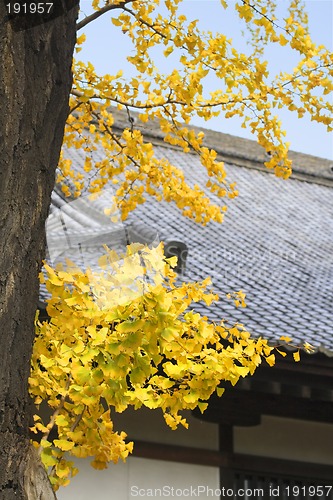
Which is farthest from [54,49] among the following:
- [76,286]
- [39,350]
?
[39,350]

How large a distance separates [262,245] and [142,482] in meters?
4.36

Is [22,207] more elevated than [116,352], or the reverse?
[22,207]

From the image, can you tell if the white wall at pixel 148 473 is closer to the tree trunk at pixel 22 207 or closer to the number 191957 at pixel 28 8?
the tree trunk at pixel 22 207

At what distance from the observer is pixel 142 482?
18.8ft

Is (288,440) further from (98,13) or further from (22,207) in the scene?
(22,207)

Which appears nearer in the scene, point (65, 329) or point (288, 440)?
point (65, 329)

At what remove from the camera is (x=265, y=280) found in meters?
7.95

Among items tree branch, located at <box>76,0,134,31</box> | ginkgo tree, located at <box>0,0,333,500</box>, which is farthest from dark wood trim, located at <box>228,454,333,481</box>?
tree branch, located at <box>76,0,134,31</box>

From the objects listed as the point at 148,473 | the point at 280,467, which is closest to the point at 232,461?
the point at 280,467

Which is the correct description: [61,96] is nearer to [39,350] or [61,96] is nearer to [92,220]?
[39,350]

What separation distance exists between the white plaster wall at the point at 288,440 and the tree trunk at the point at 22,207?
11.5 feet

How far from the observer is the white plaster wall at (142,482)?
5.56 metres

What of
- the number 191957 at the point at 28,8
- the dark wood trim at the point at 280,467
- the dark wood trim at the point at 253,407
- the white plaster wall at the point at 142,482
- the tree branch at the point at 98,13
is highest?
the tree branch at the point at 98,13

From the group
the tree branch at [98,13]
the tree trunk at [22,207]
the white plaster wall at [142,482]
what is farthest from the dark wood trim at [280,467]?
the tree trunk at [22,207]
